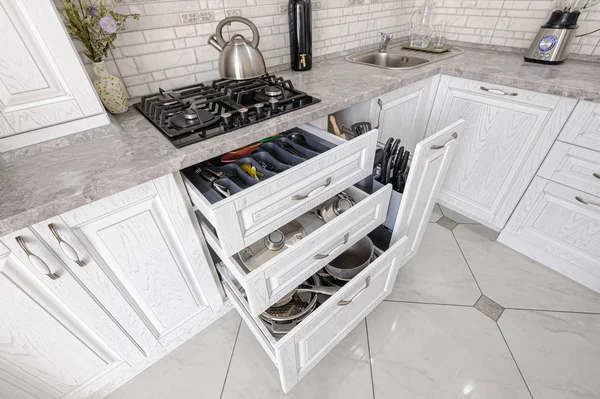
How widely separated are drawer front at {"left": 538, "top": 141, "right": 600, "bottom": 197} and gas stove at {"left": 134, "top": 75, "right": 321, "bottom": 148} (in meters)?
1.11

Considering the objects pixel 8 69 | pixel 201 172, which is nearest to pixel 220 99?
pixel 201 172

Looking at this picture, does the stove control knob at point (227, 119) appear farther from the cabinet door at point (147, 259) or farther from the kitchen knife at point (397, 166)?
the kitchen knife at point (397, 166)

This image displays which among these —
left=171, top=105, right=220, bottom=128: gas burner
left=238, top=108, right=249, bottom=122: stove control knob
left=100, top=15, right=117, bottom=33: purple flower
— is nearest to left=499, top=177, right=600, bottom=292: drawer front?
left=238, top=108, right=249, bottom=122: stove control knob

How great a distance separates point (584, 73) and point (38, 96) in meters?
2.12

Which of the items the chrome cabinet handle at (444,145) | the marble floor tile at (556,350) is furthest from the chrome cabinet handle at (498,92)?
the marble floor tile at (556,350)

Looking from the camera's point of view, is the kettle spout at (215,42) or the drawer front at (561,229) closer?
the kettle spout at (215,42)

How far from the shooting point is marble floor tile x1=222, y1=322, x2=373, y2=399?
1.05 meters

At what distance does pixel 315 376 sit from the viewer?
1.09 meters

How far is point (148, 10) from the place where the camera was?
1.03 metres

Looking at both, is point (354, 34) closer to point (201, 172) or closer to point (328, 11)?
point (328, 11)

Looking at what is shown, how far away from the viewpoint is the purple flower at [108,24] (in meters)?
0.82

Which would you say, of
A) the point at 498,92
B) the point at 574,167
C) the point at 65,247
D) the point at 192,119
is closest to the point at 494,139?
the point at 498,92

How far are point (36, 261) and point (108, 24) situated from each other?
2.29 feet

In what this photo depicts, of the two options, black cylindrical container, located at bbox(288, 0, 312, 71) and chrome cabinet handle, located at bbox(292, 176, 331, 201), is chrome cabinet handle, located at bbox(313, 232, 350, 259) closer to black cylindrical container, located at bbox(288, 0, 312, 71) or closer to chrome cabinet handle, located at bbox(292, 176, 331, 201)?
chrome cabinet handle, located at bbox(292, 176, 331, 201)
